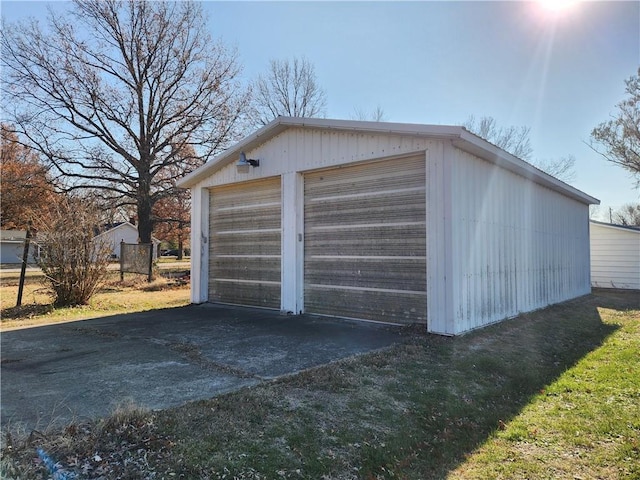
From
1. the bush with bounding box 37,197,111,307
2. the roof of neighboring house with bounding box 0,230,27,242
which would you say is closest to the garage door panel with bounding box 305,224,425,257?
the bush with bounding box 37,197,111,307

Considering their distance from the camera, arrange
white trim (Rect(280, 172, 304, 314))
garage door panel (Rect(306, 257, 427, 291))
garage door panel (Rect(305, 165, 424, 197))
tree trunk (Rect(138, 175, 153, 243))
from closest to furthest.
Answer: garage door panel (Rect(306, 257, 427, 291)) < garage door panel (Rect(305, 165, 424, 197)) < white trim (Rect(280, 172, 304, 314)) < tree trunk (Rect(138, 175, 153, 243))

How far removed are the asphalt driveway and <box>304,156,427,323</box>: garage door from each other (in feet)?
1.46

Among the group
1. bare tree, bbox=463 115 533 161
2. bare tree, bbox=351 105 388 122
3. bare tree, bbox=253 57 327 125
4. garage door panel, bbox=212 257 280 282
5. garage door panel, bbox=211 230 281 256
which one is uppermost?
bare tree, bbox=253 57 327 125

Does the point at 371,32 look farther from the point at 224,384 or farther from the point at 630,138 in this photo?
the point at 630,138

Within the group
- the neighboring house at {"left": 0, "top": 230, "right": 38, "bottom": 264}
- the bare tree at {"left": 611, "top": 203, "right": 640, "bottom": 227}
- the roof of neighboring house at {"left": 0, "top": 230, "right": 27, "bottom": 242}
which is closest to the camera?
the neighboring house at {"left": 0, "top": 230, "right": 38, "bottom": 264}

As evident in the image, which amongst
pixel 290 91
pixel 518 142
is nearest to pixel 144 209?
pixel 290 91

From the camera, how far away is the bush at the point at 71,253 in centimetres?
863

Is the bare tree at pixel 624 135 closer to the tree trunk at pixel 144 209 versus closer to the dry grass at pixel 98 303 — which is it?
the dry grass at pixel 98 303

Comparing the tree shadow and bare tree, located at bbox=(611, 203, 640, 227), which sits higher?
bare tree, located at bbox=(611, 203, 640, 227)

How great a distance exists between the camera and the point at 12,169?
1916 centimetres

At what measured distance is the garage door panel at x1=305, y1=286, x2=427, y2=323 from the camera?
646cm

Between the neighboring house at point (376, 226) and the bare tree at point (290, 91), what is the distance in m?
16.7

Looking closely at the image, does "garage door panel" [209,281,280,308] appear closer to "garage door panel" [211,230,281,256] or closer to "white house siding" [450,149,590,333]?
"garage door panel" [211,230,281,256]

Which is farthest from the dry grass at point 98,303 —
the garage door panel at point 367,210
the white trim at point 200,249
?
the garage door panel at point 367,210
